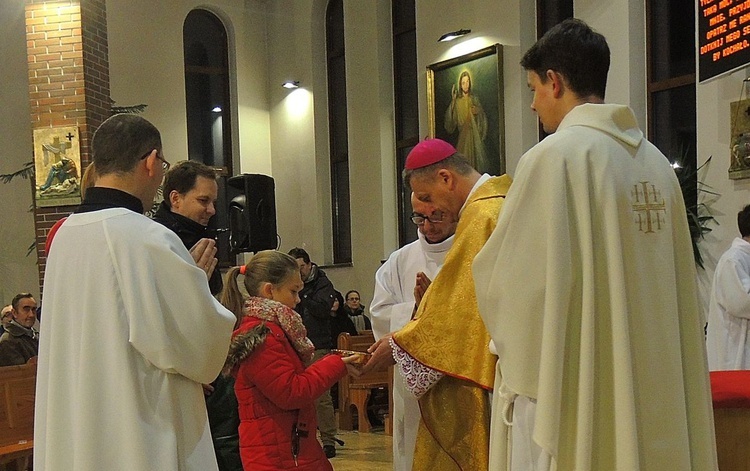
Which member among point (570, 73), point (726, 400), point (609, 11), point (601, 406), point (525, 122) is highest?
point (609, 11)

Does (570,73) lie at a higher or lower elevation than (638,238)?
higher

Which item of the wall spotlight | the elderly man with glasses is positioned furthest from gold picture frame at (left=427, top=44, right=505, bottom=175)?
the elderly man with glasses

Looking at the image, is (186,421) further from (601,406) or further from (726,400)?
(726,400)

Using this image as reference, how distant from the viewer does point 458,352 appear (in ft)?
8.73

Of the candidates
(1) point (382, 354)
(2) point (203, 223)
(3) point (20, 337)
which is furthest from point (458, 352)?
(3) point (20, 337)

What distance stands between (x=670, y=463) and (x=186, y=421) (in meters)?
1.33

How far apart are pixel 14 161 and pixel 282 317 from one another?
9813 mm

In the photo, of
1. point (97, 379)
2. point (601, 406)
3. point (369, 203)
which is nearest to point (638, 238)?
point (601, 406)

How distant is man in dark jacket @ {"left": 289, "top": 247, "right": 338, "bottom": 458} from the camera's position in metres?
7.75

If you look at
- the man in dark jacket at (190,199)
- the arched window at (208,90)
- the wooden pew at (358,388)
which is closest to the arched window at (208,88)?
the arched window at (208,90)

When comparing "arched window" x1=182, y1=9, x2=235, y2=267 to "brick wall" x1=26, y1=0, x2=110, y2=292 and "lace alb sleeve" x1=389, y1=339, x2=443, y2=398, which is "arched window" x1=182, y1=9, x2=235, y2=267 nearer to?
"brick wall" x1=26, y1=0, x2=110, y2=292

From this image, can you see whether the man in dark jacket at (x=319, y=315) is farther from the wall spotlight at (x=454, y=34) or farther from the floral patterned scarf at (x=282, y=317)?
the floral patterned scarf at (x=282, y=317)

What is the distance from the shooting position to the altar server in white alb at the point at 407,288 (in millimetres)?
3254

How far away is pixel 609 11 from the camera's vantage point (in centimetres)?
779
